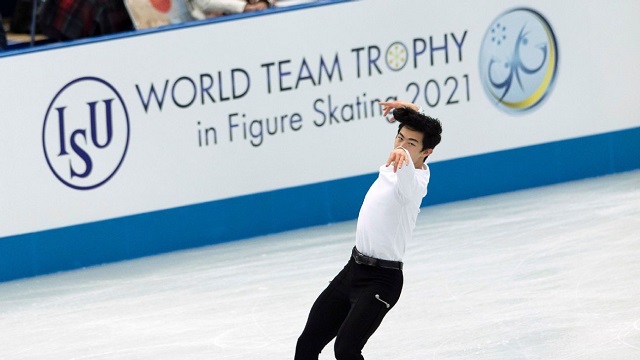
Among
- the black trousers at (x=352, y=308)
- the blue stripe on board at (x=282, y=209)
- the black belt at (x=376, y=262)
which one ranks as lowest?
the blue stripe on board at (x=282, y=209)

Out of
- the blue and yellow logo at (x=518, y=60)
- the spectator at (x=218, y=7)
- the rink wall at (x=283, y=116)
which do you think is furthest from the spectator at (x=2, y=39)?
the blue and yellow logo at (x=518, y=60)

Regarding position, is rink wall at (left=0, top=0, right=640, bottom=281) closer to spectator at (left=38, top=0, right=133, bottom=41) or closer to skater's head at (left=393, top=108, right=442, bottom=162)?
spectator at (left=38, top=0, right=133, bottom=41)

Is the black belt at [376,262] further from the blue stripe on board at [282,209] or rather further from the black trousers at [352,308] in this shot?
the blue stripe on board at [282,209]

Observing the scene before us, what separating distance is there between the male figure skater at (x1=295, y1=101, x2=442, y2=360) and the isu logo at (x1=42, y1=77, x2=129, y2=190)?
3.65 m

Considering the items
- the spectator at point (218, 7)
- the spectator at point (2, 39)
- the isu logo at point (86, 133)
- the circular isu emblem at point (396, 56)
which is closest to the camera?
the isu logo at point (86, 133)

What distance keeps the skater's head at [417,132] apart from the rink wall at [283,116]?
12.4 feet

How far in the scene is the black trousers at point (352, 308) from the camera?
16.1ft

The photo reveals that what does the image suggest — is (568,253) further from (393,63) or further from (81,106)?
(81,106)

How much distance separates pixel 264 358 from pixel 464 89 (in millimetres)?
3817

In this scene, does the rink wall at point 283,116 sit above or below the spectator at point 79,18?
below

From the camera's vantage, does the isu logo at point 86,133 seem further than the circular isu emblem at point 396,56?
No

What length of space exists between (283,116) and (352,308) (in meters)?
4.10

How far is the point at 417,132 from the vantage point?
4.96 meters

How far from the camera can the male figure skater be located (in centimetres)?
495
